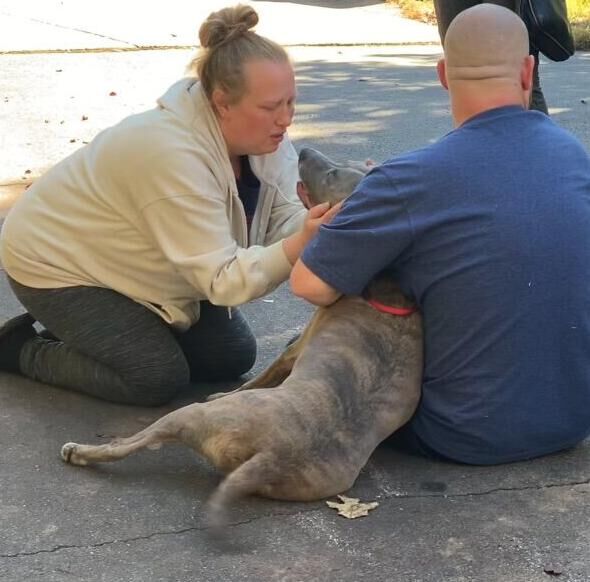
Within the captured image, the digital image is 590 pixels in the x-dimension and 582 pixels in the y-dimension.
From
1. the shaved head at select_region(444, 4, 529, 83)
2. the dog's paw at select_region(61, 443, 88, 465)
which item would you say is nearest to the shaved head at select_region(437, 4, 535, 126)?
the shaved head at select_region(444, 4, 529, 83)

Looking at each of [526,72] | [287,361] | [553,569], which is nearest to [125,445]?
[287,361]

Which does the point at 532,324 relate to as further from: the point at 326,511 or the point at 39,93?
the point at 39,93

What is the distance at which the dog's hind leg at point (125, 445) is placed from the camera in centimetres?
313

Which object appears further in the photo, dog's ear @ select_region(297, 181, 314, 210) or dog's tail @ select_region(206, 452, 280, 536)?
dog's ear @ select_region(297, 181, 314, 210)

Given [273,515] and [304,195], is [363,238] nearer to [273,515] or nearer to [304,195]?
[304,195]

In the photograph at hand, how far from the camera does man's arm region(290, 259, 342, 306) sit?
320 centimetres

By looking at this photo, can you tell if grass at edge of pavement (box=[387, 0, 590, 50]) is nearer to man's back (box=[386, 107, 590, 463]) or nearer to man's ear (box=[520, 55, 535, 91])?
man's ear (box=[520, 55, 535, 91])

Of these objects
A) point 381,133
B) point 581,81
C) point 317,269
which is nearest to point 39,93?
point 381,133

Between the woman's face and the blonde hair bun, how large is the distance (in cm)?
14

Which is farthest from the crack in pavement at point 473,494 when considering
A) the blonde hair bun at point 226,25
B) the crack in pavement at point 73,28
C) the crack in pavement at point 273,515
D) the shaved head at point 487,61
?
the crack in pavement at point 73,28

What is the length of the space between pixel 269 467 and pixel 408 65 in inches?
326

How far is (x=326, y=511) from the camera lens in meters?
3.06

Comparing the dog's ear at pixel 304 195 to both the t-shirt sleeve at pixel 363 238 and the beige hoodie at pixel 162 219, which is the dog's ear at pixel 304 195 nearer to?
the beige hoodie at pixel 162 219

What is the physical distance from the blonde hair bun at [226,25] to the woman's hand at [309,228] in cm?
59
